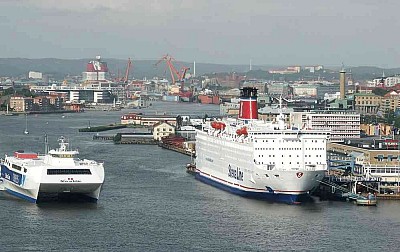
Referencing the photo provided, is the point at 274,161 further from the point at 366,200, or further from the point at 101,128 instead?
the point at 101,128

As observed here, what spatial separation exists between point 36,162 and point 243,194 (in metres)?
3.10

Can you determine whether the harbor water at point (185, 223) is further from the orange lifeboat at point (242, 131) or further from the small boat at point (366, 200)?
the orange lifeboat at point (242, 131)

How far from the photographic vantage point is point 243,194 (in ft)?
50.5

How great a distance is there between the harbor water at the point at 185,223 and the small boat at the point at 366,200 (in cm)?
15

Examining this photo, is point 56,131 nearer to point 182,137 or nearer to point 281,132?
point 182,137

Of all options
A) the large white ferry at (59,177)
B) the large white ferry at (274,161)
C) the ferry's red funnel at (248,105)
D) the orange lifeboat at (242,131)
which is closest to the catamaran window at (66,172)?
the large white ferry at (59,177)

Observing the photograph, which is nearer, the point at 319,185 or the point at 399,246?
the point at 399,246

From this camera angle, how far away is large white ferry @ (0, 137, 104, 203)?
13.9m

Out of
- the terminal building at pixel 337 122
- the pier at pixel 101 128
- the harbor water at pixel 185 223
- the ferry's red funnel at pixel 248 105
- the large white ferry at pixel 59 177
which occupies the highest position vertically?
the ferry's red funnel at pixel 248 105

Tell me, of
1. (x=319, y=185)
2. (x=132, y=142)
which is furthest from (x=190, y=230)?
(x=132, y=142)

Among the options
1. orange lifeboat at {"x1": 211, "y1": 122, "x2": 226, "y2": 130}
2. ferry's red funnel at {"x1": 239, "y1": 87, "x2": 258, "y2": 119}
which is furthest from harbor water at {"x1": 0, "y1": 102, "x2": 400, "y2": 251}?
ferry's red funnel at {"x1": 239, "y1": 87, "x2": 258, "y2": 119}

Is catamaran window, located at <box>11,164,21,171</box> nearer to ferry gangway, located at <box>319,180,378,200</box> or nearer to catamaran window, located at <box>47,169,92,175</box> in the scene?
catamaran window, located at <box>47,169,92,175</box>

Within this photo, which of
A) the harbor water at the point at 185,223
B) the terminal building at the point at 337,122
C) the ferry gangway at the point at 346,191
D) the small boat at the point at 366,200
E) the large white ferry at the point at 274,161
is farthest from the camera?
the terminal building at the point at 337,122

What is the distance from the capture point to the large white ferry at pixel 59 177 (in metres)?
13.9
